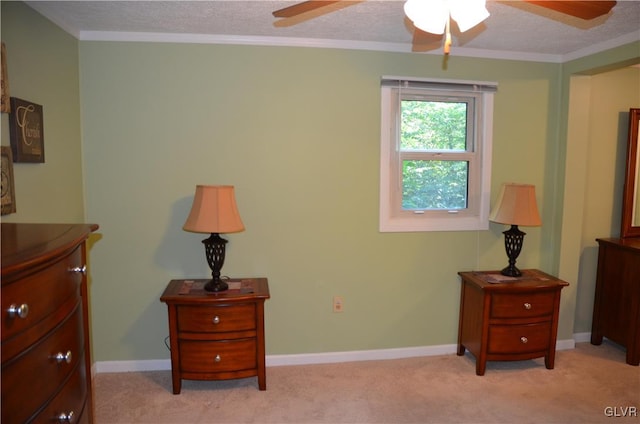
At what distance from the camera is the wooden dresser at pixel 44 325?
95 cm

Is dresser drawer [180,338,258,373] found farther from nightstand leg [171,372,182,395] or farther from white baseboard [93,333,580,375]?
white baseboard [93,333,580,375]

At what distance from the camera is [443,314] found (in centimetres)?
308

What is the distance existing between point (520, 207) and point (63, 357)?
2627 millimetres

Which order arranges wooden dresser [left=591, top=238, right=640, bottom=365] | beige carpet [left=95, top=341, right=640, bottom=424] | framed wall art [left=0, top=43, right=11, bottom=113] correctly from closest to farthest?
framed wall art [left=0, top=43, right=11, bottom=113] < beige carpet [left=95, top=341, right=640, bottom=424] < wooden dresser [left=591, top=238, right=640, bottom=365]

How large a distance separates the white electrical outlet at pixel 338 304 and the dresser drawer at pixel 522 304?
100 cm

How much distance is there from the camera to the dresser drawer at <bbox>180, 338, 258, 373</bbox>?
8.04 feet

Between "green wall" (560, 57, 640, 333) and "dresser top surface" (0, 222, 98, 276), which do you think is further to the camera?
"green wall" (560, 57, 640, 333)

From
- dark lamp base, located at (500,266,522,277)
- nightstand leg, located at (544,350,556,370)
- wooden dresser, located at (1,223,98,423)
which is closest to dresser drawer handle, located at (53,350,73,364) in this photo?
wooden dresser, located at (1,223,98,423)

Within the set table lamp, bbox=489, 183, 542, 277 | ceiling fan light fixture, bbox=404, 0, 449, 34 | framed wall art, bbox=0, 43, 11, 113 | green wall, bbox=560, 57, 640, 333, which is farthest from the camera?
green wall, bbox=560, 57, 640, 333

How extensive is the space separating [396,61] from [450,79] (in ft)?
1.34

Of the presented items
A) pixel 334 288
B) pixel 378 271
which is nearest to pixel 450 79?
pixel 378 271

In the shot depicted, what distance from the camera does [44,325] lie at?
1.08 meters

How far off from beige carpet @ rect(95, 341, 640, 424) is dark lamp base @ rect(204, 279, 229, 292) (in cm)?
63

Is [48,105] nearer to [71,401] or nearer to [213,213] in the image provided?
[213,213]
